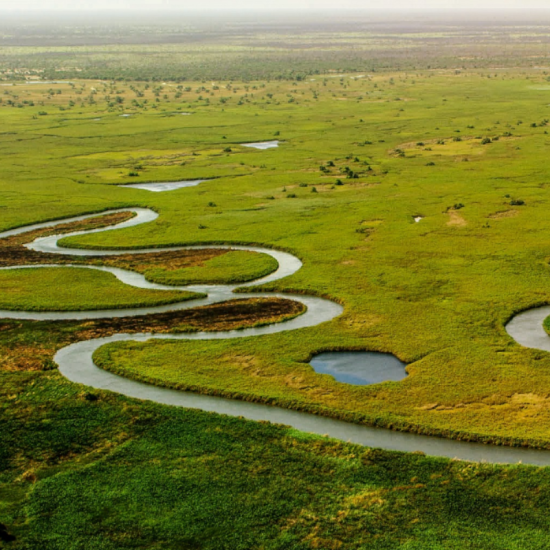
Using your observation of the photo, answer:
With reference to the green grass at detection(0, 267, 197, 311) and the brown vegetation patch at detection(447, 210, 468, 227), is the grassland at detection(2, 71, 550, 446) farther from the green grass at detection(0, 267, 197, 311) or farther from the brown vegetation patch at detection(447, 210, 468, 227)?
the green grass at detection(0, 267, 197, 311)

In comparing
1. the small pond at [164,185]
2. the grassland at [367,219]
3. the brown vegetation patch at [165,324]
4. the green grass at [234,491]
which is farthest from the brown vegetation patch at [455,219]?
the green grass at [234,491]

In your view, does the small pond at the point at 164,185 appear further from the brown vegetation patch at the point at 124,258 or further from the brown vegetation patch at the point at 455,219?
the brown vegetation patch at the point at 455,219

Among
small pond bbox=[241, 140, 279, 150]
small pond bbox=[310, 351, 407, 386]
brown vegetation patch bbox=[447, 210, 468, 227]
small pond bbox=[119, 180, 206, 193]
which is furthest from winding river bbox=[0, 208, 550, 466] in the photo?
small pond bbox=[241, 140, 279, 150]

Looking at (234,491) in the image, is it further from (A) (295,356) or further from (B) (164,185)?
(B) (164,185)

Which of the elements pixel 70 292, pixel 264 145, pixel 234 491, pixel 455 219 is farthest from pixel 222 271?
pixel 264 145

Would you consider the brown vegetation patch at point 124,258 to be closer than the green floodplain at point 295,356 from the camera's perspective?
No

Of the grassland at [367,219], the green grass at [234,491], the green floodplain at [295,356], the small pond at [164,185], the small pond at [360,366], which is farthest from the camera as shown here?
the small pond at [164,185]
